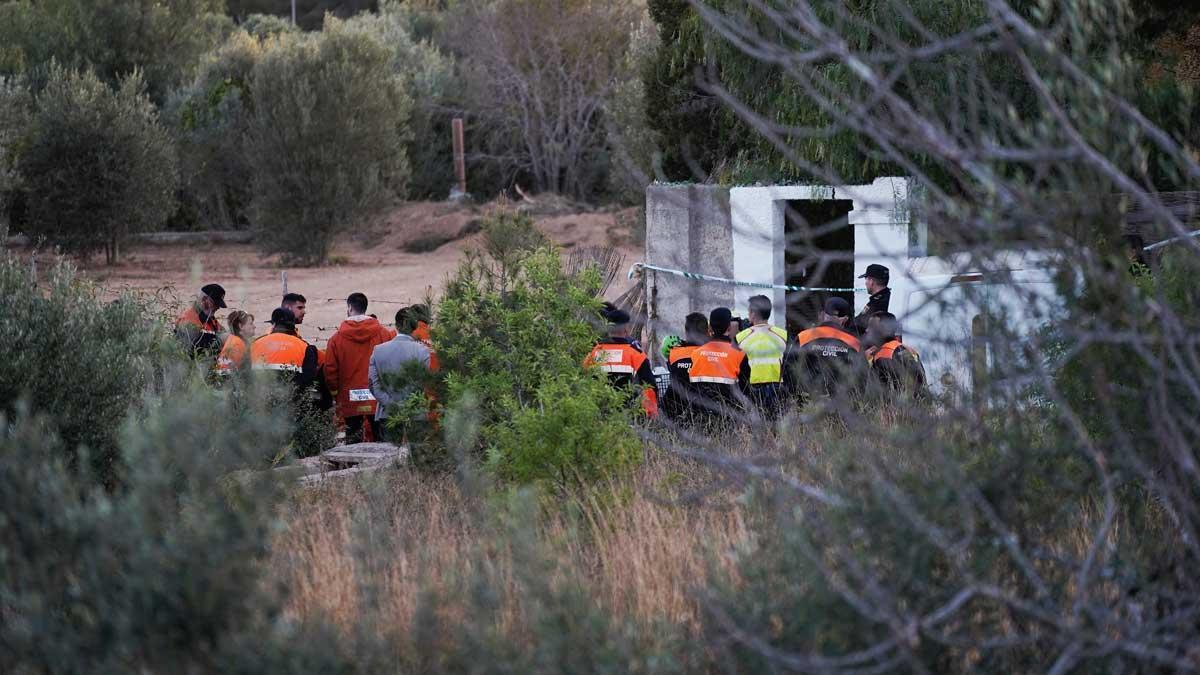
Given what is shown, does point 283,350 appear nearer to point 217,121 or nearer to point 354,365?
point 354,365

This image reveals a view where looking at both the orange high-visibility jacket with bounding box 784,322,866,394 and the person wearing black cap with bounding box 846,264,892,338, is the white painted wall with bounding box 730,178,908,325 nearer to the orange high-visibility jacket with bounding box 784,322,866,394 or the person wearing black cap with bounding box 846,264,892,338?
the person wearing black cap with bounding box 846,264,892,338

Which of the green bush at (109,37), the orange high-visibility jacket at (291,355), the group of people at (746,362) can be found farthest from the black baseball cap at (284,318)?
the green bush at (109,37)

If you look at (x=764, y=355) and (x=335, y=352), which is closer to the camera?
(x=764, y=355)

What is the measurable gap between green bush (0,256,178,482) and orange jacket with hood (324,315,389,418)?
113 inches

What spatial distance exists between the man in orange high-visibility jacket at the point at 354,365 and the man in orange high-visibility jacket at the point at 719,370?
2.57 metres

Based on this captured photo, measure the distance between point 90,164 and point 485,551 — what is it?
23141mm

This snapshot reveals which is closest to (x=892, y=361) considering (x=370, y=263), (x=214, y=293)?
(x=214, y=293)

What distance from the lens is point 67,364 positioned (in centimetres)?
672

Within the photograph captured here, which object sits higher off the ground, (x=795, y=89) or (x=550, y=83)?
(x=550, y=83)

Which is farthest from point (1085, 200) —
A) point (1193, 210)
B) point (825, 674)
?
point (1193, 210)

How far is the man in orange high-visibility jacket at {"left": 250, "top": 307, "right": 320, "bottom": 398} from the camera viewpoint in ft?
31.1

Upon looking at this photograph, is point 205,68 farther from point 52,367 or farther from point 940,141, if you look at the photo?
point 940,141

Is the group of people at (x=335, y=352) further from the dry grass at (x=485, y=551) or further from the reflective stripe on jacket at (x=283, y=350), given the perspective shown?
the dry grass at (x=485, y=551)

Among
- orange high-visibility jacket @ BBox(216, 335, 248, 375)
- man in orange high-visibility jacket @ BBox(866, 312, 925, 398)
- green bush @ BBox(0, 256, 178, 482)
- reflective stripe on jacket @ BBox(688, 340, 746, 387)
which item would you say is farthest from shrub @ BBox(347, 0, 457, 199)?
green bush @ BBox(0, 256, 178, 482)
